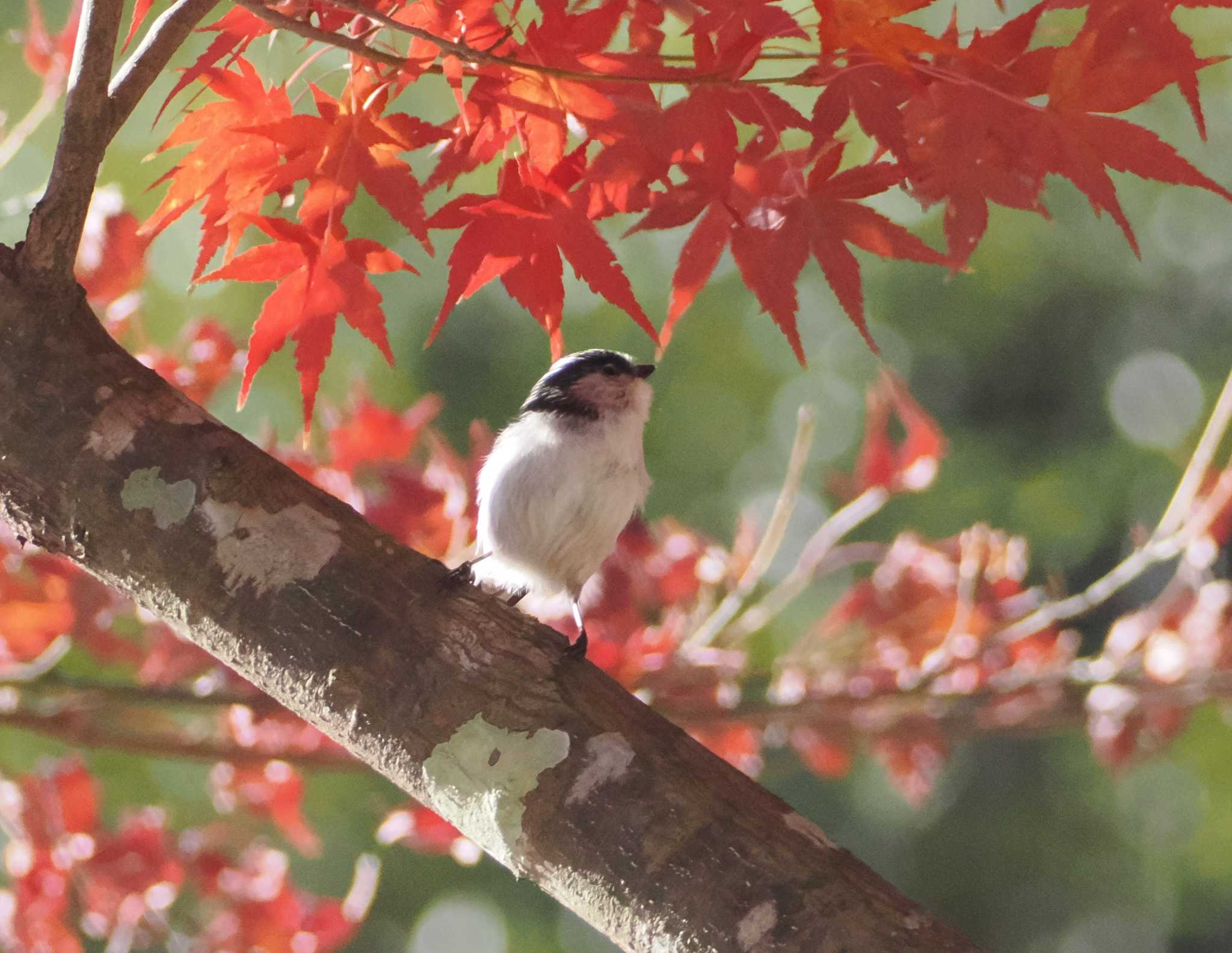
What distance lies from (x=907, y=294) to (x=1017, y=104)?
7.08 meters

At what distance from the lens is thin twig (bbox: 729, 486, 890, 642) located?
2.53 m

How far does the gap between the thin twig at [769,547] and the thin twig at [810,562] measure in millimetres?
48

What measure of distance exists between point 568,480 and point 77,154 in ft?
3.55

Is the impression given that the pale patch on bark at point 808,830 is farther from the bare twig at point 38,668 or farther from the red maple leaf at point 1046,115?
the bare twig at point 38,668

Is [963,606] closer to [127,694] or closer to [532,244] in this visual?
[532,244]

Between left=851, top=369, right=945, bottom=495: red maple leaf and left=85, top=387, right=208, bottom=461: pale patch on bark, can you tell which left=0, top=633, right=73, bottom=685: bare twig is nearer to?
left=85, top=387, right=208, bottom=461: pale patch on bark

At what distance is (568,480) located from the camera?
2252 mm

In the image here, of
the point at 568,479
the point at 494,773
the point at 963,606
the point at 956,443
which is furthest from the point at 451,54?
the point at 956,443

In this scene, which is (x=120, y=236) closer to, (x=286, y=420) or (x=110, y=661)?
(x=110, y=661)

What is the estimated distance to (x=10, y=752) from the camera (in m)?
7.11

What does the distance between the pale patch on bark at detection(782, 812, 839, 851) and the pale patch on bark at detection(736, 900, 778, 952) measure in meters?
0.10

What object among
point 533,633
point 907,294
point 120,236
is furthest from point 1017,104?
point 907,294

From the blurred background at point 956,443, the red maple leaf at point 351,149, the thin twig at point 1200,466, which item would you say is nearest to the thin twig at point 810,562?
the thin twig at point 1200,466

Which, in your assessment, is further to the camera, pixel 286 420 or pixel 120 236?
pixel 286 420
